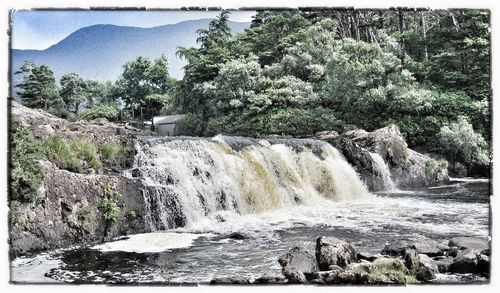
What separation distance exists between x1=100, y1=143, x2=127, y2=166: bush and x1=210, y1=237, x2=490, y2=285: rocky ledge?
2.53 m

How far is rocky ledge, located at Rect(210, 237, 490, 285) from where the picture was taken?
3.41 meters

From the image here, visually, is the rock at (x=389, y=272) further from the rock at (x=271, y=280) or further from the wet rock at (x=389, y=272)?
the rock at (x=271, y=280)

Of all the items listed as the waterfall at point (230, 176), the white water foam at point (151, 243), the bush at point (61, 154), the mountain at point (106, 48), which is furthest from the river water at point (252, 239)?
the mountain at point (106, 48)

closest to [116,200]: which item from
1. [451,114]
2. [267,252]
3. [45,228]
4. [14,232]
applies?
[45,228]

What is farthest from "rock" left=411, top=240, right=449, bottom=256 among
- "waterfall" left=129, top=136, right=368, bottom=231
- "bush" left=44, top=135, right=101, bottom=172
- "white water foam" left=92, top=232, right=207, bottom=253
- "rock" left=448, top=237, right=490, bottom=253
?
"bush" left=44, top=135, right=101, bottom=172

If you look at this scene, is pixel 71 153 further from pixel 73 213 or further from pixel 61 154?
pixel 73 213

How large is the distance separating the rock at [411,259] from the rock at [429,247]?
24 cm

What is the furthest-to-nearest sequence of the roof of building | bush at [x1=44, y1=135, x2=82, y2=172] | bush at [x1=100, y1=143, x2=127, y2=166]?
the roof of building < bush at [x1=100, y1=143, x2=127, y2=166] < bush at [x1=44, y1=135, x2=82, y2=172]

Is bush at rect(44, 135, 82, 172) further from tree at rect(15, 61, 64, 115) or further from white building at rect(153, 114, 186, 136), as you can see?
white building at rect(153, 114, 186, 136)

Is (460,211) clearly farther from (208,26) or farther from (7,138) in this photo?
(7,138)

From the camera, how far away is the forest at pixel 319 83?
451cm

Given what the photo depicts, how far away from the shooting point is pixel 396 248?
4.14 meters

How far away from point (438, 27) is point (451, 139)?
1.79 metres

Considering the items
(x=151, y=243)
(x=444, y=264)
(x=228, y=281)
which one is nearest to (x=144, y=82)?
(x=151, y=243)
